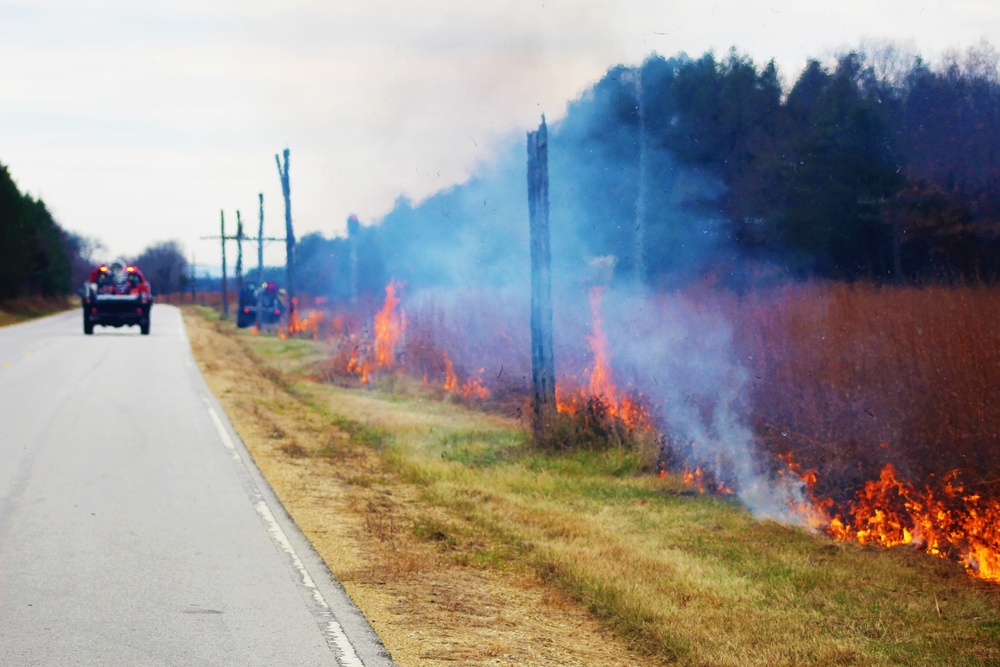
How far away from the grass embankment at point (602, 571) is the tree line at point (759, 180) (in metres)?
5.53

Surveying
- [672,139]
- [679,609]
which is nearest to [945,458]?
[679,609]

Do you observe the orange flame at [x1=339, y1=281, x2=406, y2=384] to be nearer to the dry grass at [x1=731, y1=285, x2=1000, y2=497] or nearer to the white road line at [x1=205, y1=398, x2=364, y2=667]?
the white road line at [x1=205, y1=398, x2=364, y2=667]

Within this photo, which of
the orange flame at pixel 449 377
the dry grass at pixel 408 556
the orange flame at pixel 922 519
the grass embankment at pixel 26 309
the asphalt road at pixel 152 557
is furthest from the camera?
the grass embankment at pixel 26 309

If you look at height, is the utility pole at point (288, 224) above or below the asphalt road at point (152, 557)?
above

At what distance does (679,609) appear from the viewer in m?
6.50

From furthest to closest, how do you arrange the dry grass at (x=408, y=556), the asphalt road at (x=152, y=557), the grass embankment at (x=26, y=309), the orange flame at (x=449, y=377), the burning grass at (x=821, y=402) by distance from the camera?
the grass embankment at (x=26, y=309)
the orange flame at (x=449, y=377)
the burning grass at (x=821, y=402)
the dry grass at (x=408, y=556)
the asphalt road at (x=152, y=557)

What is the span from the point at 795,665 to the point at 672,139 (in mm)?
19476

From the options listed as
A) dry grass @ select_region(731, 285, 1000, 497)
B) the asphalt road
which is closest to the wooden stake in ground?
dry grass @ select_region(731, 285, 1000, 497)

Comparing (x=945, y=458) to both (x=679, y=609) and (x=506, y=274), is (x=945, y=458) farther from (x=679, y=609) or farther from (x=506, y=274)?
(x=506, y=274)

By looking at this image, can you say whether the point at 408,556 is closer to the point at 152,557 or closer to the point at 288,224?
the point at 152,557

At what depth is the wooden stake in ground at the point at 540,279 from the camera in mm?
12915

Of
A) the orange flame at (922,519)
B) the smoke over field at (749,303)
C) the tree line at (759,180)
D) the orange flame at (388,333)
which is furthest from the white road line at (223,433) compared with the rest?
the tree line at (759,180)

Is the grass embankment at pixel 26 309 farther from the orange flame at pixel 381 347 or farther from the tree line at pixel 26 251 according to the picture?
the orange flame at pixel 381 347

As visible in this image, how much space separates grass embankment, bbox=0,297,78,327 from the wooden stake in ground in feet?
149
